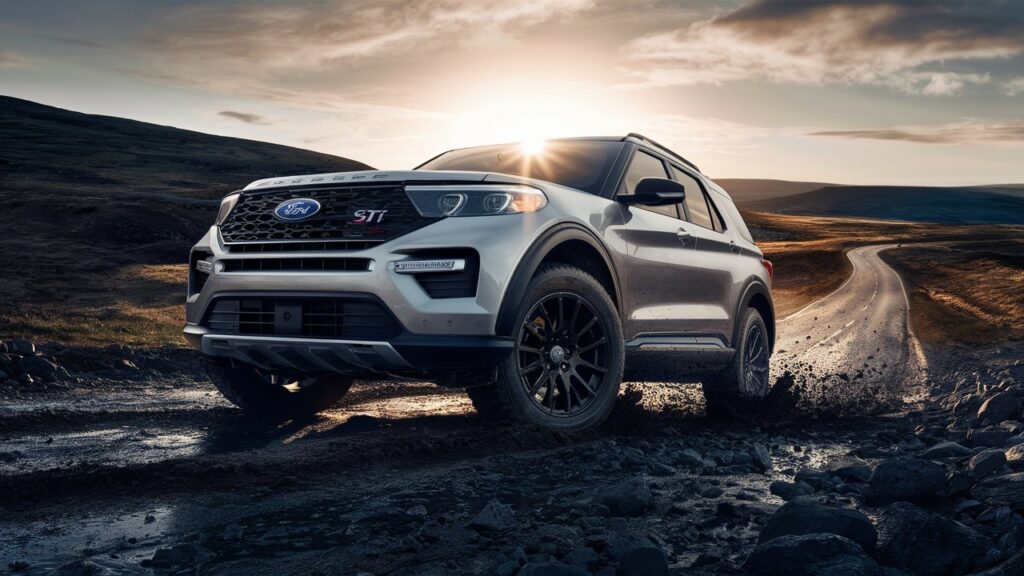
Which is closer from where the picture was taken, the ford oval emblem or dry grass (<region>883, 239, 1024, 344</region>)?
the ford oval emblem

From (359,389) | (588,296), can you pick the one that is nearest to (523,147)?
(588,296)

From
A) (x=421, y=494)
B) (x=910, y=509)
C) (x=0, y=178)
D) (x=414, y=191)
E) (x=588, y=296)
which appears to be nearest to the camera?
(x=910, y=509)

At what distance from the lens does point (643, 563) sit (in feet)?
9.17

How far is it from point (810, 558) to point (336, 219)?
283cm

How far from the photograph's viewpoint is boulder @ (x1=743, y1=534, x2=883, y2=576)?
2787mm

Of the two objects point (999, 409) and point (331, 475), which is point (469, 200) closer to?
point (331, 475)

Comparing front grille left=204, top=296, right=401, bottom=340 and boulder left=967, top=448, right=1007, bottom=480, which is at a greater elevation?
front grille left=204, top=296, right=401, bottom=340

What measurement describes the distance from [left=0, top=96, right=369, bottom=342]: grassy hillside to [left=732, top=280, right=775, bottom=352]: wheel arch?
7.10 metres

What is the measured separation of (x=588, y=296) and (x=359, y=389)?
336 centimetres

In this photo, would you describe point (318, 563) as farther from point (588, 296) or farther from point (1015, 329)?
point (1015, 329)

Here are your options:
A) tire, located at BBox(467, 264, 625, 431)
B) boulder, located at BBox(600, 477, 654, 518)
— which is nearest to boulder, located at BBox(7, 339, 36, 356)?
tire, located at BBox(467, 264, 625, 431)

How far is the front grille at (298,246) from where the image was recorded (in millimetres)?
4535

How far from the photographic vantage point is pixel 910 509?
336 cm

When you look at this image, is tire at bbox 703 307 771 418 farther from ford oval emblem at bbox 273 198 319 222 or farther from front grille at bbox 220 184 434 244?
ford oval emblem at bbox 273 198 319 222
